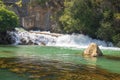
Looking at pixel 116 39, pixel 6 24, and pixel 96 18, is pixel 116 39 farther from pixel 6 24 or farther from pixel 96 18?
pixel 6 24

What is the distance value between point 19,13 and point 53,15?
30.3 feet

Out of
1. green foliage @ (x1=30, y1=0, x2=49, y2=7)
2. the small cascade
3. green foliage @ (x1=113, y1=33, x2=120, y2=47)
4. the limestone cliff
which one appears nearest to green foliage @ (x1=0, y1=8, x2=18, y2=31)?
the small cascade

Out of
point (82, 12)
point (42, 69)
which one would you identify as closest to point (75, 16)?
point (82, 12)

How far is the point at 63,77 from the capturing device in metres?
16.3

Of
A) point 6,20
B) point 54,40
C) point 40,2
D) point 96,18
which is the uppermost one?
point 40,2

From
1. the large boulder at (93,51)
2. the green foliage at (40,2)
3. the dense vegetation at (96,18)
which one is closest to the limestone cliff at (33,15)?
the green foliage at (40,2)

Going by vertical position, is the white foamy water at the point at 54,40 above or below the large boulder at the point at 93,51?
below

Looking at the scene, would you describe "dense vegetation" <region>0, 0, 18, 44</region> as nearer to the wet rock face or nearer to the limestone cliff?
the wet rock face

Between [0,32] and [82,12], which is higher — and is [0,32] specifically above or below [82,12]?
below

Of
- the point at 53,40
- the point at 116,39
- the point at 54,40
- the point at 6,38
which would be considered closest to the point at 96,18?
the point at 116,39

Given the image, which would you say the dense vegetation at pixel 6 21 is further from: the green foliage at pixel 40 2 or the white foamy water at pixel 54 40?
the green foliage at pixel 40 2

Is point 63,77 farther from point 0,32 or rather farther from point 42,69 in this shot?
point 0,32

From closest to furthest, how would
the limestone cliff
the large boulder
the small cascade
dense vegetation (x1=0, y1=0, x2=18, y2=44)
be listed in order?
1. the large boulder
2. dense vegetation (x1=0, y1=0, x2=18, y2=44)
3. the small cascade
4. the limestone cliff

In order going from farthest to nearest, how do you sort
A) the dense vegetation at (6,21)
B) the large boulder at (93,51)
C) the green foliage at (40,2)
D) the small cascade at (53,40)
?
1. the green foliage at (40,2)
2. the small cascade at (53,40)
3. the dense vegetation at (6,21)
4. the large boulder at (93,51)
